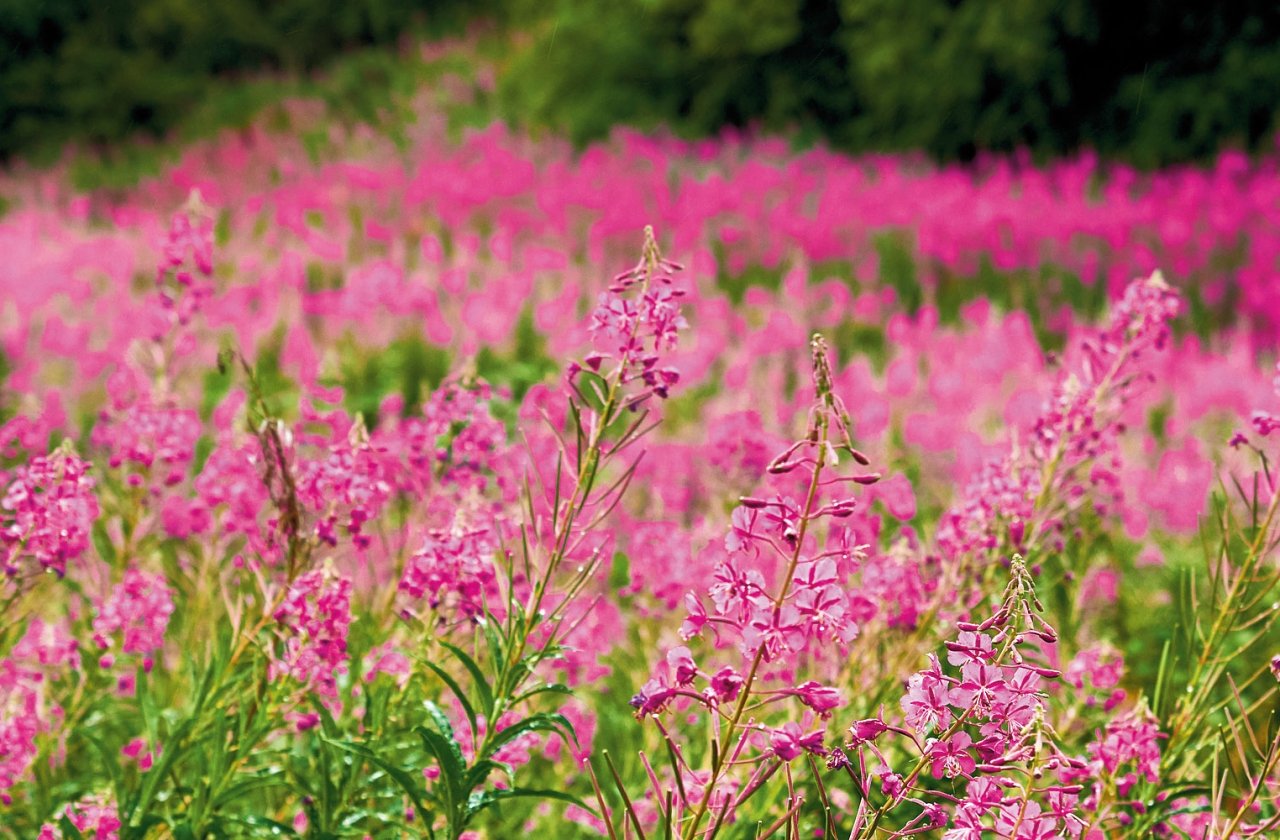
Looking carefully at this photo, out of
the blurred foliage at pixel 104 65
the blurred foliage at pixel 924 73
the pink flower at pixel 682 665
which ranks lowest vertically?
the pink flower at pixel 682 665

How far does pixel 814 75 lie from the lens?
45.5ft

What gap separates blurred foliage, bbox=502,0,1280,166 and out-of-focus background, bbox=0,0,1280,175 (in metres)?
0.02

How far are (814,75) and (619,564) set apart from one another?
11.0 metres

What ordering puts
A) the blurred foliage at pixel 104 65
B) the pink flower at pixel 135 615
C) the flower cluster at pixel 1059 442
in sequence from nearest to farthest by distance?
the flower cluster at pixel 1059 442
the pink flower at pixel 135 615
the blurred foliage at pixel 104 65

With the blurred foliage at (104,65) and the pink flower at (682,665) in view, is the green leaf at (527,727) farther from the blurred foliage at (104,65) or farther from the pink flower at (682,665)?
the blurred foliage at (104,65)

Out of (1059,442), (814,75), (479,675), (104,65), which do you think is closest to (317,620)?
(479,675)

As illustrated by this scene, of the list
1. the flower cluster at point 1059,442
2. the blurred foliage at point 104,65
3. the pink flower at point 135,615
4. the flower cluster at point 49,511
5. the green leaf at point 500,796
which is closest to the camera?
the green leaf at point 500,796

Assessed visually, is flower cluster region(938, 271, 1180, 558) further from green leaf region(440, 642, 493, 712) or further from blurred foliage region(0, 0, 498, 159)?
blurred foliage region(0, 0, 498, 159)

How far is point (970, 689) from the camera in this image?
48.8 inches

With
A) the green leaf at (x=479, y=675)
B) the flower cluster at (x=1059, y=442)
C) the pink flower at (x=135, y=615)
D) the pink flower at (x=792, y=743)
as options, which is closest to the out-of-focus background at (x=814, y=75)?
the flower cluster at (x=1059, y=442)

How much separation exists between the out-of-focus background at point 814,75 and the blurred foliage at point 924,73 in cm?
2

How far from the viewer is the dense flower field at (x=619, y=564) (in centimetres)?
147

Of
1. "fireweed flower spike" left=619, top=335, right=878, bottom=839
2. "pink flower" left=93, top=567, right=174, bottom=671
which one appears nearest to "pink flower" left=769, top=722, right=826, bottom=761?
"fireweed flower spike" left=619, top=335, right=878, bottom=839

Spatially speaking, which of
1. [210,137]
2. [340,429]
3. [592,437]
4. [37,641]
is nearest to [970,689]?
[592,437]
